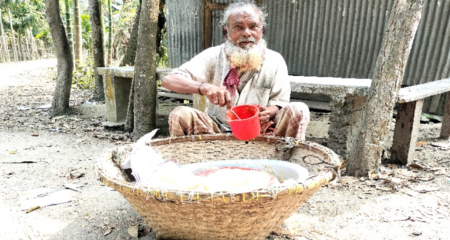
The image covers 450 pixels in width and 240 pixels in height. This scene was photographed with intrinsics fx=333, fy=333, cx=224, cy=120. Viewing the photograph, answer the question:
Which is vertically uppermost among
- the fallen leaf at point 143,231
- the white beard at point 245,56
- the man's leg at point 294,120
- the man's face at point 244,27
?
the man's face at point 244,27

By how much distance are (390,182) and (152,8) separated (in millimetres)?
3015

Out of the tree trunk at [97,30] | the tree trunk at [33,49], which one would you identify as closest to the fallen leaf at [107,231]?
the tree trunk at [97,30]

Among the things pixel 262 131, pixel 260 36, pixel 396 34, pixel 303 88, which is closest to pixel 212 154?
pixel 262 131

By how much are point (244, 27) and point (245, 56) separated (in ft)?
0.70

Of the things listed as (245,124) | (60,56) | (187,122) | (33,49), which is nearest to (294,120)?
(245,124)

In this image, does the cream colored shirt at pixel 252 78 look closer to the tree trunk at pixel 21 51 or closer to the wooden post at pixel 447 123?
the wooden post at pixel 447 123

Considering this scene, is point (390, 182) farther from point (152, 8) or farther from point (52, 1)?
point (52, 1)

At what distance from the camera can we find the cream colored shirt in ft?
8.20

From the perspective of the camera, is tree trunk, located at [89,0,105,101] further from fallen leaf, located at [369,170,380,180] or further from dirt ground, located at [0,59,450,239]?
fallen leaf, located at [369,170,380,180]

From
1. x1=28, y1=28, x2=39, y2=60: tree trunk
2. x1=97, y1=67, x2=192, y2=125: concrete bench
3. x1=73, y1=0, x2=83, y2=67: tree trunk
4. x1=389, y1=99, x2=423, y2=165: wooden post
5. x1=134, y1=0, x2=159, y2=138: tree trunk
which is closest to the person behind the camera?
x1=389, y1=99, x2=423, y2=165: wooden post

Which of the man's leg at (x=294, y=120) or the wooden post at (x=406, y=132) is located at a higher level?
the man's leg at (x=294, y=120)

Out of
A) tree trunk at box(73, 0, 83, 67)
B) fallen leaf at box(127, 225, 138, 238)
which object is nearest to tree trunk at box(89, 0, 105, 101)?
tree trunk at box(73, 0, 83, 67)

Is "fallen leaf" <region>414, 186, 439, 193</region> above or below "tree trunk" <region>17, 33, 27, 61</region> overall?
below

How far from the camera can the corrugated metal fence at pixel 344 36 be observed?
4.79 m
